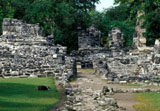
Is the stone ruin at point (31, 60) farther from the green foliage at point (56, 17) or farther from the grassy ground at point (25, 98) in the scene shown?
the green foliage at point (56, 17)

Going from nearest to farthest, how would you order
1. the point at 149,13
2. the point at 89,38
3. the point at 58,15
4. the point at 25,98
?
1. the point at 25,98
2. the point at 149,13
3. the point at 89,38
4. the point at 58,15

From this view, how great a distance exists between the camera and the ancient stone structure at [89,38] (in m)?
45.8

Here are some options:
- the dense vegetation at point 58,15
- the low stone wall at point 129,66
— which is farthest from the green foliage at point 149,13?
the low stone wall at point 129,66

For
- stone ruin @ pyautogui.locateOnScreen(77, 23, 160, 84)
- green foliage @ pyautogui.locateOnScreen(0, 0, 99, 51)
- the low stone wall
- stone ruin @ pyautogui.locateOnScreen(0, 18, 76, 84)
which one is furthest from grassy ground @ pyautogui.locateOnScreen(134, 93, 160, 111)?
green foliage @ pyautogui.locateOnScreen(0, 0, 99, 51)

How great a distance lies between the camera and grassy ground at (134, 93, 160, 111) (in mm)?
15898

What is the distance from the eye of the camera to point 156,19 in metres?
42.6

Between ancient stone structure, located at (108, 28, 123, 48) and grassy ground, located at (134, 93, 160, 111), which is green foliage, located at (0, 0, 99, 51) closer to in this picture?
ancient stone structure, located at (108, 28, 123, 48)

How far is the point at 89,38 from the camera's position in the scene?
4612cm

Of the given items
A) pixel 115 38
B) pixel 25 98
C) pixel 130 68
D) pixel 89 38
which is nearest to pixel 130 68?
→ pixel 130 68

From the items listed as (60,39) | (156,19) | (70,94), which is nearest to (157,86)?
(70,94)

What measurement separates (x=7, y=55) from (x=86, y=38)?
19.0 meters

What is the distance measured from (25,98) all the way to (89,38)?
29.8 metres

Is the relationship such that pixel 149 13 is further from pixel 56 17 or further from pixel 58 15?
pixel 56 17

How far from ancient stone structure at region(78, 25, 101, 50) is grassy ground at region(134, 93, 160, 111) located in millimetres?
25604
